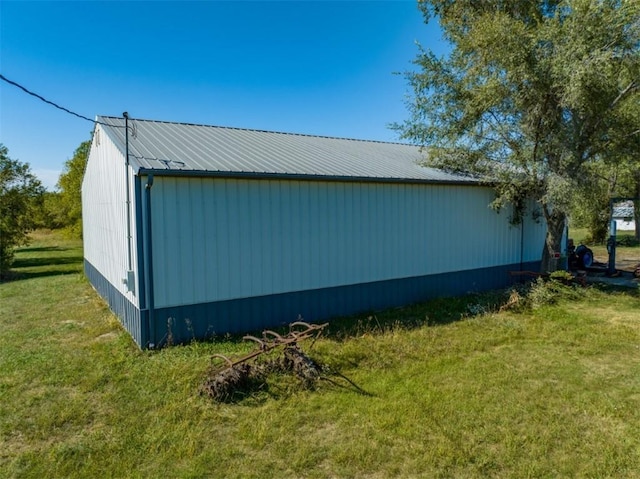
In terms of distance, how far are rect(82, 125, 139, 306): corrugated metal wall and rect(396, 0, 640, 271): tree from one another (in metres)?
6.56

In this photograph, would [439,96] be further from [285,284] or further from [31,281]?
[31,281]

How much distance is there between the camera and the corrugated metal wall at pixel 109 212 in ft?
20.9

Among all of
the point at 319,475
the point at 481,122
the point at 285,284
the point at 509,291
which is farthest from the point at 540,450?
the point at 481,122

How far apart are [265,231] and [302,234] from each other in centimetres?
72

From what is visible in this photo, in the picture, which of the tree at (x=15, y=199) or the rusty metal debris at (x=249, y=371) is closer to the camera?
the rusty metal debris at (x=249, y=371)

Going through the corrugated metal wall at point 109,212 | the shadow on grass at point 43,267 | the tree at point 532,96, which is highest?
the tree at point 532,96

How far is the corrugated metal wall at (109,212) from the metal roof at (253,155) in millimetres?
483

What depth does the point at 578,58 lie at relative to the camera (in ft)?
24.4

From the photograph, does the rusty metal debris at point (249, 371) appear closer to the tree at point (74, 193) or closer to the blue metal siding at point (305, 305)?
the blue metal siding at point (305, 305)

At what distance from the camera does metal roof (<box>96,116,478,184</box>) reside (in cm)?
616

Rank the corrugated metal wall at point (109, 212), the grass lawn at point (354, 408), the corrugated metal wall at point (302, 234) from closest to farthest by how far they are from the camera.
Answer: the grass lawn at point (354, 408) < the corrugated metal wall at point (302, 234) < the corrugated metal wall at point (109, 212)

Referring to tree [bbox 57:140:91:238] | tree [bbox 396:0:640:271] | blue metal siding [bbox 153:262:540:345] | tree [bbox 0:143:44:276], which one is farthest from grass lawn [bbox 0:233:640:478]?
tree [bbox 57:140:91:238]

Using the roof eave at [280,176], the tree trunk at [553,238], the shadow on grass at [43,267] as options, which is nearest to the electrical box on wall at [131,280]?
the roof eave at [280,176]

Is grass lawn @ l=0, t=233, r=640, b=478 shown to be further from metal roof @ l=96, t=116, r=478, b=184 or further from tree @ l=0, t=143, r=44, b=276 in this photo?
tree @ l=0, t=143, r=44, b=276
